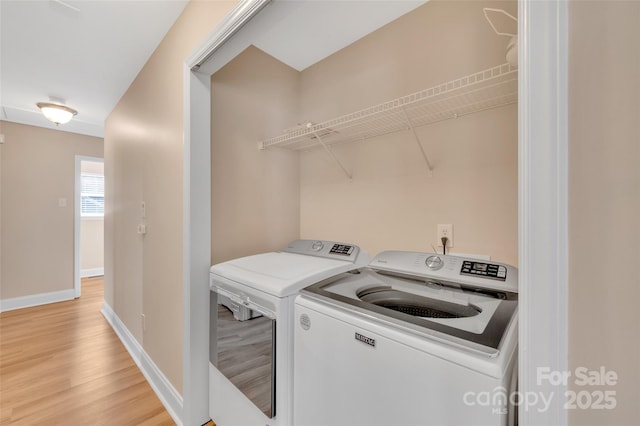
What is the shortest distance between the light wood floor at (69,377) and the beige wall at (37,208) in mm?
604

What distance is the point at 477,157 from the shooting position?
1.31 metres

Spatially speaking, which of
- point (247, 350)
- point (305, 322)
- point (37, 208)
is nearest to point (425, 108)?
point (305, 322)

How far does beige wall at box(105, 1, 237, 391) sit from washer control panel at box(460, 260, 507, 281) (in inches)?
58.8

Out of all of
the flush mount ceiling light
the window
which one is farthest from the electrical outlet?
the window

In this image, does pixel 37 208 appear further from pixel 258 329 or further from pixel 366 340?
pixel 366 340

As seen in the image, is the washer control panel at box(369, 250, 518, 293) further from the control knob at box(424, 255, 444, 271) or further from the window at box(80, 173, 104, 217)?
the window at box(80, 173, 104, 217)

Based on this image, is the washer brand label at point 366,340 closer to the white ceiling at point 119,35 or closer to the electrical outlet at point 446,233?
the electrical outlet at point 446,233

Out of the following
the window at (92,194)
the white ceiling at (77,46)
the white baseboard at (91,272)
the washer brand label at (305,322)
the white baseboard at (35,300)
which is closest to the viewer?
the washer brand label at (305,322)

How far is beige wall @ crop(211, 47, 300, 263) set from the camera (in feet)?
5.42

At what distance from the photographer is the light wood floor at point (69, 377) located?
1598 millimetres
